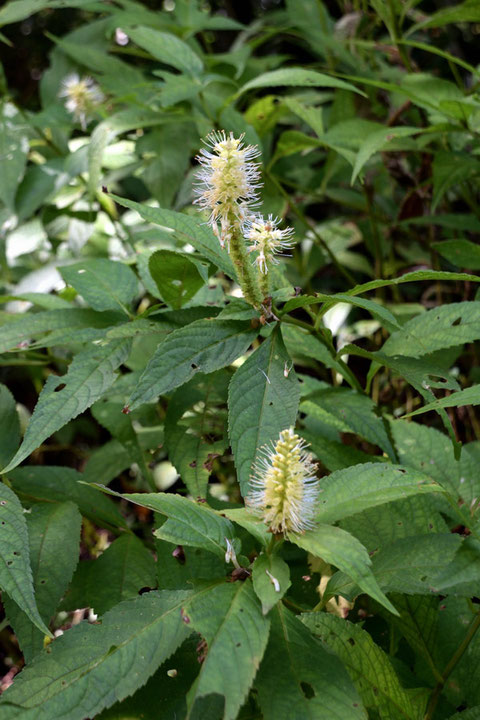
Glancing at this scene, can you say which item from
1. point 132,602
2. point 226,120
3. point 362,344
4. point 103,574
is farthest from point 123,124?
point 132,602

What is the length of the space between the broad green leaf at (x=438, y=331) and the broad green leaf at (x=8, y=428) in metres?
0.61

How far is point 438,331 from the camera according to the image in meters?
1.01

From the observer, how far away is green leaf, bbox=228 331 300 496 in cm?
82

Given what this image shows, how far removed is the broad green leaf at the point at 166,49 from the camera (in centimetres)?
146

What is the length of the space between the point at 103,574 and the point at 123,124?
38.2 inches

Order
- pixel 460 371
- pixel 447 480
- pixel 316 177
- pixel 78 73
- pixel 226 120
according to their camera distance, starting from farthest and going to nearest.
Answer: pixel 78 73
pixel 316 177
pixel 460 371
pixel 226 120
pixel 447 480

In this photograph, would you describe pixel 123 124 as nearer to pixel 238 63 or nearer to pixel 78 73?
pixel 238 63

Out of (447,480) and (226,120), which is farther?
(226,120)

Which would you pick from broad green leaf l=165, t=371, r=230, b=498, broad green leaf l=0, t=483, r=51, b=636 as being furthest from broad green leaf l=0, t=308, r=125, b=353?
broad green leaf l=0, t=483, r=51, b=636

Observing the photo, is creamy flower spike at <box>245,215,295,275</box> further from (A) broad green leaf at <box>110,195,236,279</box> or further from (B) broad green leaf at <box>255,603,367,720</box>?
(B) broad green leaf at <box>255,603,367,720</box>

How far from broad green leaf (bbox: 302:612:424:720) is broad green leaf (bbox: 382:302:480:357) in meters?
0.41

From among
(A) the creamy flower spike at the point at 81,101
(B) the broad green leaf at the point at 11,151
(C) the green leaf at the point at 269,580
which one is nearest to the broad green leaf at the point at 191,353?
(C) the green leaf at the point at 269,580

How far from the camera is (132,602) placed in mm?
769

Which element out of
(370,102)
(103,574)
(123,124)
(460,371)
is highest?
(123,124)
